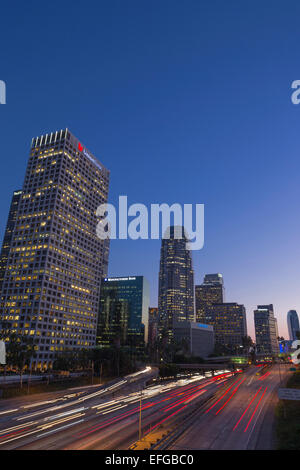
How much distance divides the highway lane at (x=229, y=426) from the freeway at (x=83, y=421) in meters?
5.52

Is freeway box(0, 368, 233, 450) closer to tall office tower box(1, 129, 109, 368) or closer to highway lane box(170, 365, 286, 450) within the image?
highway lane box(170, 365, 286, 450)

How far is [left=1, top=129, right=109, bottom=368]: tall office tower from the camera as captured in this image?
162 m

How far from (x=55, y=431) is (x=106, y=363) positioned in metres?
103

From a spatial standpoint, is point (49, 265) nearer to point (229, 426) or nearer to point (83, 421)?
point (83, 421)

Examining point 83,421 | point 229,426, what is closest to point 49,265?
point 83,421

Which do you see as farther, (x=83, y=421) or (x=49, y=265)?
(x=49, y=265)

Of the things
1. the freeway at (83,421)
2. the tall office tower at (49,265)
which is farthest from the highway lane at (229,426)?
the tall office tower at (49,265)

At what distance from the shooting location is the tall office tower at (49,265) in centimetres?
16225

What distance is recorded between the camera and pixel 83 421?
46.5 m

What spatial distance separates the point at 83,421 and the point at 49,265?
13396cm

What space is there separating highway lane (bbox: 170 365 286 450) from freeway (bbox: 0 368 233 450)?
5.52m

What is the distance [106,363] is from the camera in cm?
13812

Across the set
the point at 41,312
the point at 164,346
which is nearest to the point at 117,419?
the point at 41,312

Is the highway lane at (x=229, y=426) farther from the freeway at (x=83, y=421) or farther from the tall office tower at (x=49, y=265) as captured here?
the tall office tower at (x=49, y=265)
